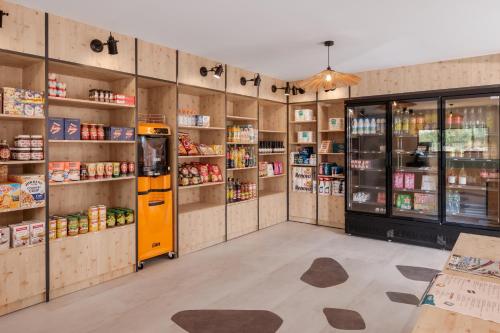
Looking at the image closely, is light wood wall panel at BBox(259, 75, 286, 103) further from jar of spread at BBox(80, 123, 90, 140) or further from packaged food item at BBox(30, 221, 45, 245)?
packaged food item at BBox(30, 221, 45, 245)

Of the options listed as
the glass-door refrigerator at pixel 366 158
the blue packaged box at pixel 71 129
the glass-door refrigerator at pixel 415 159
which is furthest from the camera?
the glass-door refrigerator at pixel 366 158

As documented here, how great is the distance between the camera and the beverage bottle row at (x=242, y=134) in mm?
5977

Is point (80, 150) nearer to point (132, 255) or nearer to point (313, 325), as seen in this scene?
point (132, 255)

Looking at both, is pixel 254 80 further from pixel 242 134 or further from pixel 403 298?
pixel 403 298

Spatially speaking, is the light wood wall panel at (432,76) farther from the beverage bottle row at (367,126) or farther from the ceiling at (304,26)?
A: the beverage bottle row at (367,126)

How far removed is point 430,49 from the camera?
4.84 m

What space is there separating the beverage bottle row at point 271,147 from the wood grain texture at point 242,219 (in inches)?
38.7

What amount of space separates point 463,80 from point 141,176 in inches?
188

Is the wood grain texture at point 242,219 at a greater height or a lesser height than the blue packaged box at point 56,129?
lesser

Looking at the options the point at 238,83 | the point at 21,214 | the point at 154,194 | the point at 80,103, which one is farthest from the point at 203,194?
the point at 21,214

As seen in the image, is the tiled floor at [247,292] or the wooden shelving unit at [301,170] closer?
the tiled floor at [247,292]

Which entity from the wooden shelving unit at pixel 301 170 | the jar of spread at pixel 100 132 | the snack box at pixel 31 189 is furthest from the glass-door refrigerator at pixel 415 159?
the snack box at pixel 31 189

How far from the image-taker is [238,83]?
19.5 ft

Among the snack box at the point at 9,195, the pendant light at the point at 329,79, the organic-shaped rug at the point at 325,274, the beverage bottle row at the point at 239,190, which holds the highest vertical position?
the pendant light at the point at 329,79
